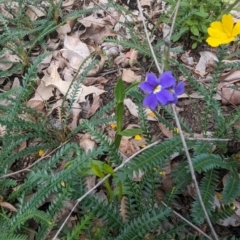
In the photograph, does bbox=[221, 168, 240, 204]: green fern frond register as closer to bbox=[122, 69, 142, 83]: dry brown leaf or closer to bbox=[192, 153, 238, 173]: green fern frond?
bbox=[192, 153, 238, 173]: green fern frond

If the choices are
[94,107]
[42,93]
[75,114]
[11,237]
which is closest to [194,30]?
[94,107]

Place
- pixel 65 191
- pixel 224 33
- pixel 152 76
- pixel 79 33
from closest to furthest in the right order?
pixel 152 76, pixel 65 191, pixel 224 33, pixel 79 33

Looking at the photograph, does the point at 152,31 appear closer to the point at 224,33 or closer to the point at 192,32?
the point at 192,32

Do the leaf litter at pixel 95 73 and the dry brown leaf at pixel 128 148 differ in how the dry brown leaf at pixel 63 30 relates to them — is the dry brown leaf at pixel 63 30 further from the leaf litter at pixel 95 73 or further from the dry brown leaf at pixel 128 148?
the dry brown leaf at pixel 128 148

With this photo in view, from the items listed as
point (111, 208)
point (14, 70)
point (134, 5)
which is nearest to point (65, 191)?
point (111, 208)

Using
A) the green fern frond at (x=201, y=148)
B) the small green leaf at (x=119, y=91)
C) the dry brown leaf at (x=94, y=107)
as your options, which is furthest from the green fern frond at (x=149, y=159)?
the dry brown leaf at (x=94, y=107)

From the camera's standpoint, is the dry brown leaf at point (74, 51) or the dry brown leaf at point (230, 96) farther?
the dry brown leaf at point (74, 51)

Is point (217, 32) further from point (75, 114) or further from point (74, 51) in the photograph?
point (74, 51)
